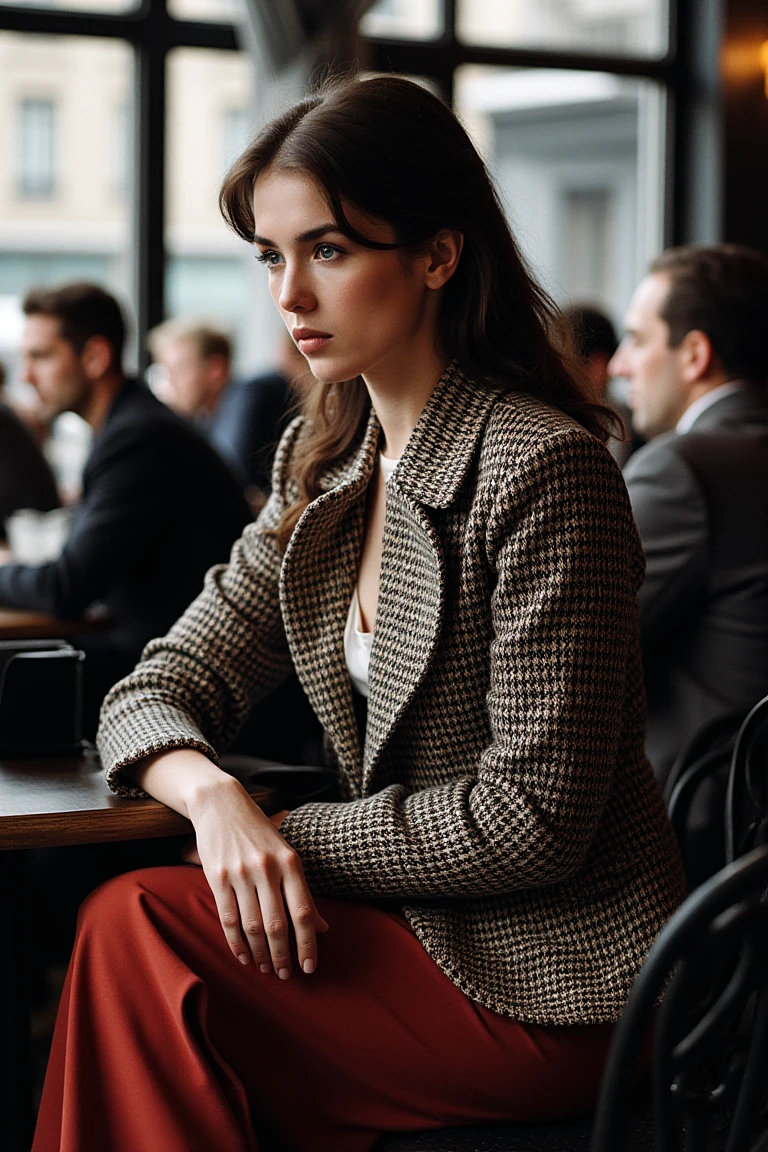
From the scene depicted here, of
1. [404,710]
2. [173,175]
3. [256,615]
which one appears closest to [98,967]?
[404,710]

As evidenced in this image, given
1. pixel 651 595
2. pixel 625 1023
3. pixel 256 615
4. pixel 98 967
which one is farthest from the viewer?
pixel 651 595

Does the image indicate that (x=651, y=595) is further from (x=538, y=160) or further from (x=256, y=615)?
(x=538, y=160)

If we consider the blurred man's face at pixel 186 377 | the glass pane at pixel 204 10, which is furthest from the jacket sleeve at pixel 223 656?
the glass pane at pixel 204 10

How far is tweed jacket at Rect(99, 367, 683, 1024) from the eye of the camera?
1.27m

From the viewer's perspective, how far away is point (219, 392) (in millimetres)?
6285

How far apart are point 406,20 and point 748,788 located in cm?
505

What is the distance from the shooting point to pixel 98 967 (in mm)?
1233

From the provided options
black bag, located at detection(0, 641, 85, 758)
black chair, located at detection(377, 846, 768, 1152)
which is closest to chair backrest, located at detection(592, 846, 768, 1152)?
black chair, located at detection(377, 846, 768, 1152)

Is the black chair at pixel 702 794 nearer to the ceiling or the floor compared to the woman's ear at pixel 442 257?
nearer to the floor

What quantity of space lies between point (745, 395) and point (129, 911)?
169 centimetres

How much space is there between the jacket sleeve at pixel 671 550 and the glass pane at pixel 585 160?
4.09 m

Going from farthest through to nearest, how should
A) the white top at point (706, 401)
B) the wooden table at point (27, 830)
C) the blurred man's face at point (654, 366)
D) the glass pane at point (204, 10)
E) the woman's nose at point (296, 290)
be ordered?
the glass pane at point (204, 10) < the blurred man's face at point (654, 366) < the white top at point (706, 401) < the woman's nose at point (296, 290) < the wooden table at point (27, 830)

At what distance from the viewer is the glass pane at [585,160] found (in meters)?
6.16

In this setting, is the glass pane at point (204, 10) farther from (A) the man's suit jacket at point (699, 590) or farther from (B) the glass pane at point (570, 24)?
(A) the man's suit jacket at point (699, 590)
